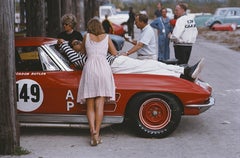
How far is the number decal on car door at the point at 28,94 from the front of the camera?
7.47m

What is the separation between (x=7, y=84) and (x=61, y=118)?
4.03 ft

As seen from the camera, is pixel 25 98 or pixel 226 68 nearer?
pixel 25 98

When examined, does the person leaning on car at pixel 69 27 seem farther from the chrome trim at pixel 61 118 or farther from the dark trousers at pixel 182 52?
the dark trousers at pixel 182 52

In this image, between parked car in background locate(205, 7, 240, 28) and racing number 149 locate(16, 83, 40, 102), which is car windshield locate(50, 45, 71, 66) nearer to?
racing number 149 locate(16, 83, 40, 102)

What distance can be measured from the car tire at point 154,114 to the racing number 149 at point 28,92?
4.19 ft

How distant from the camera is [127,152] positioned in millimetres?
6871

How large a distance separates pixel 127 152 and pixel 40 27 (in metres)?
9.88

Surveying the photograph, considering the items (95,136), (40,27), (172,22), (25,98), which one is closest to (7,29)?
(25,98)

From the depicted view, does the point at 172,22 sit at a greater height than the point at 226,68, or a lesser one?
greater

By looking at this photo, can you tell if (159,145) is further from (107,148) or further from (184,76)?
(184,76)

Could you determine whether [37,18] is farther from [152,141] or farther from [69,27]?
[152,141]

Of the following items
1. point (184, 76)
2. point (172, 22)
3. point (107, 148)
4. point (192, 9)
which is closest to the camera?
point (107, 148)

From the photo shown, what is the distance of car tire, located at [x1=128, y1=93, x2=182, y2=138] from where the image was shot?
746cm

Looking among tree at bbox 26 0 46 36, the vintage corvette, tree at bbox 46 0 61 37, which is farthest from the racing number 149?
tree at bbox 46 0 61 37
